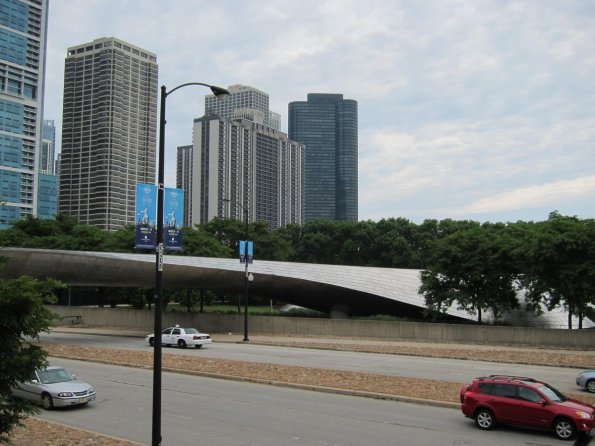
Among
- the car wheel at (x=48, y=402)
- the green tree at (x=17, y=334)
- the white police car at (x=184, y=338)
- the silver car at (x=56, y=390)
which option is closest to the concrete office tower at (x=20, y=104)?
the white police car at (x=184, y=338)

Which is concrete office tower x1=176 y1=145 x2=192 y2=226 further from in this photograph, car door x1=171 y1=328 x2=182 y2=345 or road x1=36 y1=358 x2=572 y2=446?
road x1=36 y1=358 x2=572 y2=446

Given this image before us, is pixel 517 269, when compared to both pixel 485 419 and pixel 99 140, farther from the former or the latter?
pixel 99 140

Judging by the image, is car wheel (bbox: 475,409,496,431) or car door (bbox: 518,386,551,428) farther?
car wheel (bbox: 475,409,496,431)

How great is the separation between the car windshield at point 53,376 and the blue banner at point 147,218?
6.12m

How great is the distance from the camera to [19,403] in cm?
954

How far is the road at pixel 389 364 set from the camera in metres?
24.9

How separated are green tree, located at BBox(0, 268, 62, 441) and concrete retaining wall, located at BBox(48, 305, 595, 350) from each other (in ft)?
121

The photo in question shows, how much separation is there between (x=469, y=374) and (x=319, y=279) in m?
30.1

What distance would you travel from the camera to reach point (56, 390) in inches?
662

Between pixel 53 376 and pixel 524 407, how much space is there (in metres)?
13.2

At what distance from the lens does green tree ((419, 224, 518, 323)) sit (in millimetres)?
45781

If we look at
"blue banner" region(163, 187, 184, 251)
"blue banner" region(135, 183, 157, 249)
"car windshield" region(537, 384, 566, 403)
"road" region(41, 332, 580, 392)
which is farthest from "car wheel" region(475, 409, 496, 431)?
"blue banner" region(135, 183, 157, 249)

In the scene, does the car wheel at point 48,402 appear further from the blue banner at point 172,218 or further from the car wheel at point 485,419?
the car wheel at point 485,419

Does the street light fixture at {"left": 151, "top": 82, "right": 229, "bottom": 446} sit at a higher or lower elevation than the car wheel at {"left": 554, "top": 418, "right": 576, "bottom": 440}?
higher
